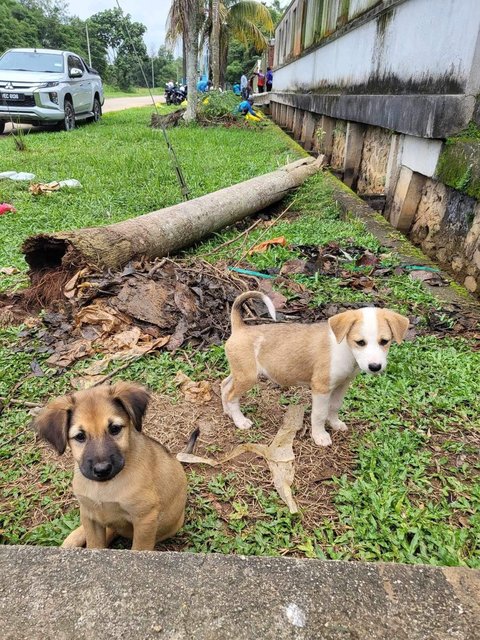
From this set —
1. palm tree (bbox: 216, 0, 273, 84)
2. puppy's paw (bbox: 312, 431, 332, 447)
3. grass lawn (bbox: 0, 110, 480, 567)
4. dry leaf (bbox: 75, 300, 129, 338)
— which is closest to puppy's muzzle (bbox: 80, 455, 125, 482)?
grass lawn (bbox: 0, 110, 480, 567)

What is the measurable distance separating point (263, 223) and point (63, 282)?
13.7ft

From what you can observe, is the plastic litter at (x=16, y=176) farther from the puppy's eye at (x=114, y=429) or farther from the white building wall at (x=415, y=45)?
the puppy's eye at (x=114, y=429)

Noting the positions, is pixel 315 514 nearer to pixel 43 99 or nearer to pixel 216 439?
pixel 216 439

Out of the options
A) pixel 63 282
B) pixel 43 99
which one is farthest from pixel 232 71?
pixel 63 282

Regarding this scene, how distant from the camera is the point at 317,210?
891 centimetres

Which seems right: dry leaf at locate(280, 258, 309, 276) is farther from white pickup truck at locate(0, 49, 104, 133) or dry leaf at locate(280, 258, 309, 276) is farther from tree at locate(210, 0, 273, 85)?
tree at locate(210, 0, 273, 85)

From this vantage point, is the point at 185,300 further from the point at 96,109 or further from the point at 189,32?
the point at 96,109

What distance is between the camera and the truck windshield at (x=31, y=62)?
15.0m

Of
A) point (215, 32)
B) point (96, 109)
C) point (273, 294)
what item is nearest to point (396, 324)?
point (273, 294)

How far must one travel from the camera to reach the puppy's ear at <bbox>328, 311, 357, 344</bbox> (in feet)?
9.98

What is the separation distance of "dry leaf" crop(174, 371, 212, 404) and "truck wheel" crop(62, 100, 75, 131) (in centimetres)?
1431

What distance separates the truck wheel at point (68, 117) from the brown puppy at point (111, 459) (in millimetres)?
15581

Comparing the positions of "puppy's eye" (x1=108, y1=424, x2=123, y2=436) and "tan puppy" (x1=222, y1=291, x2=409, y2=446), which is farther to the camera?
"tan puppy" (x1=222, y1=291, x2=409, y2=446)

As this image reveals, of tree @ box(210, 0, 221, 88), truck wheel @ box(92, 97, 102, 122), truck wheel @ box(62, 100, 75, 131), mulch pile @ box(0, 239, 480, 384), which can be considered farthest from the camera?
tree @ box(210, 0, 221, 88)
